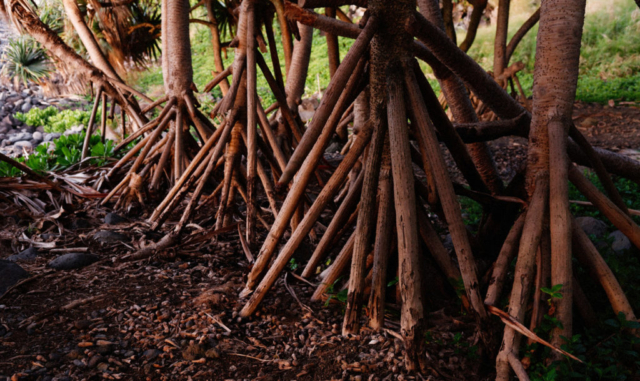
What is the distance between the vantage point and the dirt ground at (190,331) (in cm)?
186

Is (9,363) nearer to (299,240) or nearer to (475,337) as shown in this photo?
(299,240)

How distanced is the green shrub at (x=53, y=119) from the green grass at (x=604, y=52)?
437 inches

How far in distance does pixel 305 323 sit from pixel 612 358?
49.7 inches

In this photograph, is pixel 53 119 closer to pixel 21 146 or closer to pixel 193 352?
pixel 21 146

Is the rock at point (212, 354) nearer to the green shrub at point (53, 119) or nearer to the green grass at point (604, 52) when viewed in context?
the green grass at point (604, 52)

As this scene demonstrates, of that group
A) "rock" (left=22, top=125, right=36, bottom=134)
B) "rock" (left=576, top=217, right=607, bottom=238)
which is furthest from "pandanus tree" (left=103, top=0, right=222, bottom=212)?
"rock" (left=22, top=125, right=36, bottom=134)

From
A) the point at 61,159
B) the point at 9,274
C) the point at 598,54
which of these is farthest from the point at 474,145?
the point at 598,54

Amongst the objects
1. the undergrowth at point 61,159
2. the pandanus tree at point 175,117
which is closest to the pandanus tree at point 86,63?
the undergrowth at point 61,159

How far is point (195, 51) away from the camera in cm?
1881

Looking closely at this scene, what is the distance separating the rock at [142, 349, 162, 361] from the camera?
1939 millimetres

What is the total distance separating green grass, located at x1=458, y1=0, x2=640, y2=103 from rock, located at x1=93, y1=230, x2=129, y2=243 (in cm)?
773

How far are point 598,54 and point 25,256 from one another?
11.7 m

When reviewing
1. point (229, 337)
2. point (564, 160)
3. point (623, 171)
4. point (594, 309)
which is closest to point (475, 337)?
point (594, 309)

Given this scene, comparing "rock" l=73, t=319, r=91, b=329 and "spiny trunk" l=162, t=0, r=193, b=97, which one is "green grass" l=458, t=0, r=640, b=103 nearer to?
"spiny trunk" l=162, t=0, r=193, b=97
